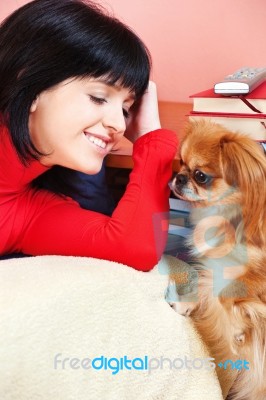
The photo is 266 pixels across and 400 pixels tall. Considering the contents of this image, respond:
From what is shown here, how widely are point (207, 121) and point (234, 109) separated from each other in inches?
2.6

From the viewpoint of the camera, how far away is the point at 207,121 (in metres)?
0.73

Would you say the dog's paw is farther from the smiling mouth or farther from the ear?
the ear

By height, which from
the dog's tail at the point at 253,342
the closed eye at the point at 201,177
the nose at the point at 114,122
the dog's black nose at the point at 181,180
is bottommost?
the dog's tail at the point at 253,342

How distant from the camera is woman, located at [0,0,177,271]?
0.68 meters

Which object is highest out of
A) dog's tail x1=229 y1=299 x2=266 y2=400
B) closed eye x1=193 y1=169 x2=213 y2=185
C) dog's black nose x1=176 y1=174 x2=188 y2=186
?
closed eye x1=193 y1=169 x2=213 y2=185

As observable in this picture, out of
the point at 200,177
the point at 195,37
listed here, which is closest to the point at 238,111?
the point at 200,177

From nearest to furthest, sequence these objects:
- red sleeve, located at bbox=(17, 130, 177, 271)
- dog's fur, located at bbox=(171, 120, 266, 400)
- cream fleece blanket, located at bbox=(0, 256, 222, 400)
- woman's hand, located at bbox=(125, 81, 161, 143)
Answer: cream fleece blanket, located at bbox=(0, 256, 222, 400), dog's fur, located at bbox=(171, 120, 266, 400), red sleeve, located at bbox=(17, 130, 177, 271), woman's hand, located at bbox=(125, 81, 161, 143)

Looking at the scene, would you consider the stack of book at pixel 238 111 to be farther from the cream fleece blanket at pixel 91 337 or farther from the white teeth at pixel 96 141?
the cream fleece blanket at pixel 91 337

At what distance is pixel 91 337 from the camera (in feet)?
1.78

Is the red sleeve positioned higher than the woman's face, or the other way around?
the woman's face

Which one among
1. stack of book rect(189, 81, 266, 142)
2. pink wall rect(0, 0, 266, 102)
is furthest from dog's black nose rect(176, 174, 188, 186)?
pink wall rect(0, 0, 266, 102)

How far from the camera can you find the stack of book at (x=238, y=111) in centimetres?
73

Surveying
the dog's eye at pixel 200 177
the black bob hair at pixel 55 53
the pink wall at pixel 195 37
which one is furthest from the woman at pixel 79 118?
the pink wall at pixel 195 37

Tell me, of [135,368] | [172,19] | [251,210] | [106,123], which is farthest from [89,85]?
[172,19]
